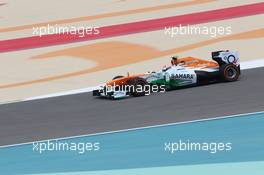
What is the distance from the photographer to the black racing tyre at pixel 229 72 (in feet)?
61.8

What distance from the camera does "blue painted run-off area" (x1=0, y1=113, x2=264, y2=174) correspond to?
12781 millimetres

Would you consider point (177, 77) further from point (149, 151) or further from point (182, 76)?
point (149, 151)

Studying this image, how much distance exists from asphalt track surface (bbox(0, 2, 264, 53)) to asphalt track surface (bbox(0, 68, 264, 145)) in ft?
26.6

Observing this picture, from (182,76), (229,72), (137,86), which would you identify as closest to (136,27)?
(229,72)

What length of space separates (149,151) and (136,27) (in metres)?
14.8

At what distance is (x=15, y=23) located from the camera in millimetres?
30203

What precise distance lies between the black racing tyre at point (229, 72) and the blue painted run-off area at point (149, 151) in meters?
3.43

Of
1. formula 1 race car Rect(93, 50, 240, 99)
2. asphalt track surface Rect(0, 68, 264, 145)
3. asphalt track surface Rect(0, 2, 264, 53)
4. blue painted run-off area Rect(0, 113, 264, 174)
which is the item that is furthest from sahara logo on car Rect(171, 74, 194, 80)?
asphalt track surface Rect(0, 2, 264, 53)

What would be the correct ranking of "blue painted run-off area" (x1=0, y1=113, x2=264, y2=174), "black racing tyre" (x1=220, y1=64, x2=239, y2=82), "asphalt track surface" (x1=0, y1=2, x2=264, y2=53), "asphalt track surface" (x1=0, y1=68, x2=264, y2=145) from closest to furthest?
"blue painted run-off area" (x1=0, y1=113, x2=264, y2=174) < "asphalt track surface" (x1=0, y1=68, x2=264, y2=145) < "black racing tyre" (x1=220, y1=64, x2=239, y2=82) < "asphalt track surface" (x1=0, y1=2, x2=264, y2=53)

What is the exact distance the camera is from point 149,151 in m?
13.5

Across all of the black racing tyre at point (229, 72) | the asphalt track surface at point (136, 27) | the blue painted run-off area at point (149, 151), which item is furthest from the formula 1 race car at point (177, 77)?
the asphalt track surface at point (136, 27)

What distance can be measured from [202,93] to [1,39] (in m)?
12.0

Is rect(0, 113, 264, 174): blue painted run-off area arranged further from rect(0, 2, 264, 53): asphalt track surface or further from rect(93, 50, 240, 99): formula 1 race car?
rect(0, 2, 264, 53): asphalt track surface

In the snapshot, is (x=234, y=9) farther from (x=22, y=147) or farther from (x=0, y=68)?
(x=22, y=147)
